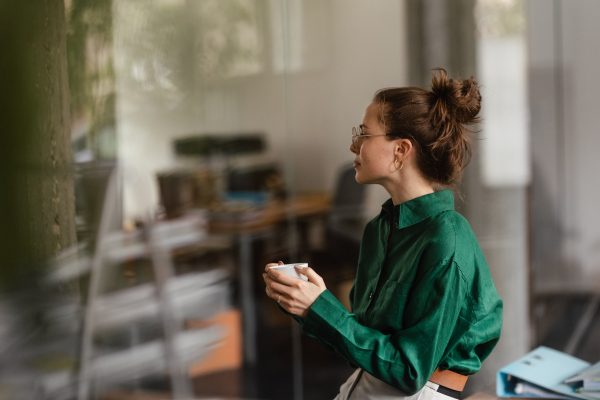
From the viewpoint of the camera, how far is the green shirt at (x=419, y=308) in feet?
3.65

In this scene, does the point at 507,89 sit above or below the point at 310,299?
above

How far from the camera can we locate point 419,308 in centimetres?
113

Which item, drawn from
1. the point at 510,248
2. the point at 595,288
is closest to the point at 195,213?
the point at 510,248

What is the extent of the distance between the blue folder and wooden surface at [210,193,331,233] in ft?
4.77

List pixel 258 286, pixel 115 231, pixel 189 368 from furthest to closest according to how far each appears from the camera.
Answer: pixel 258 286, pixel 189 368, pixel 115 231

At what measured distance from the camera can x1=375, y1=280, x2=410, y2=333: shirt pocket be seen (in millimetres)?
1166

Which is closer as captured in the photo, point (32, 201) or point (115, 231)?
point (32, 201)

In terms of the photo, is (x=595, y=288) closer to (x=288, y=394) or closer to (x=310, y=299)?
(x=288, y=394)

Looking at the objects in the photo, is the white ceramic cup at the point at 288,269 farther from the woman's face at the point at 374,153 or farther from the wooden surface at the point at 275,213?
the wooden surface at the point at 275,213

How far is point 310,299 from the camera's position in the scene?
44.0 inches

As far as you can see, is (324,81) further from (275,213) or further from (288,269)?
(288,269)

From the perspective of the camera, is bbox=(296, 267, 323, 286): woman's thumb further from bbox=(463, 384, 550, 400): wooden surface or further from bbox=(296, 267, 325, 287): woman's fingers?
bbox=(463, 384, 550, 400): wooden surface

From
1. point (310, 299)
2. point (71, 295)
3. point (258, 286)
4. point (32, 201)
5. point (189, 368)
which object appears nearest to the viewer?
point (310, 299)

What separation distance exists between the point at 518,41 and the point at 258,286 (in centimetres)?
181
